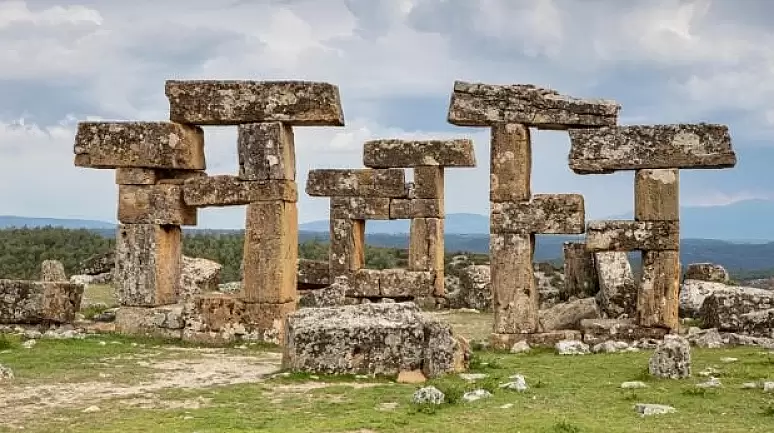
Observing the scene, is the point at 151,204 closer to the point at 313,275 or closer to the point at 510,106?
the point at 510,106

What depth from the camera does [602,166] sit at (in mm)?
17391

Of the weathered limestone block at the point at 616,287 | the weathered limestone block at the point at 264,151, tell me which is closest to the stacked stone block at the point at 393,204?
the weathered limestone block at the point at 616,287

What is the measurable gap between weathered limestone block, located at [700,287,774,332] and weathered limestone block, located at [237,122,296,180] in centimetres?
796

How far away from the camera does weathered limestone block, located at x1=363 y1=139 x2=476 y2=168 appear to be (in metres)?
26.6

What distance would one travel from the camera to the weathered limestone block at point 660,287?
17531 mm

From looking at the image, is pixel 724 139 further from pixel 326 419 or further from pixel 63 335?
pixel 63 335

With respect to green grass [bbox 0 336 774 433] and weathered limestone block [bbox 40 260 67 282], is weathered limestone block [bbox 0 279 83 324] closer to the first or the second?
green grass [bbox 0 336 774 433]

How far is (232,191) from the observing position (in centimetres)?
1797

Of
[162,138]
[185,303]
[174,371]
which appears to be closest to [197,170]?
[162,138]

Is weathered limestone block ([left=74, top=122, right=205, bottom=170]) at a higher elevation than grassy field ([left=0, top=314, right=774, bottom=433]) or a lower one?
higher

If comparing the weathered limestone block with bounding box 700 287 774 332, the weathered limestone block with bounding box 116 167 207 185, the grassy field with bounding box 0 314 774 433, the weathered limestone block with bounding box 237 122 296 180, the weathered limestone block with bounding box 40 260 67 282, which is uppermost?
the weathered limestone block with bounding box 237 122 296 180

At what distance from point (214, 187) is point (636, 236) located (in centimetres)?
747

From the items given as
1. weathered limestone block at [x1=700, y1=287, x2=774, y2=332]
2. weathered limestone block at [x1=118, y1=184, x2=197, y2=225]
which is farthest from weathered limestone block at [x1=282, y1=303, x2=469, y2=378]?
weathered limestone block at [x1=700, y1=287, x2=774, y2=332]

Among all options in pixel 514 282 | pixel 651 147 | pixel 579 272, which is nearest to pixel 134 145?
pixel 514 282
